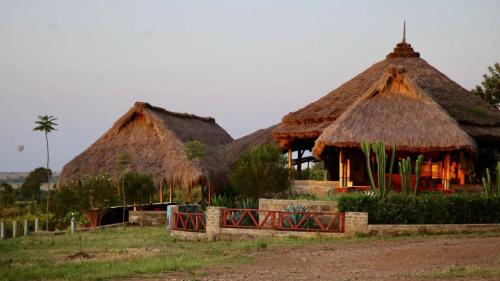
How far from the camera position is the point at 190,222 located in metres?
24.1

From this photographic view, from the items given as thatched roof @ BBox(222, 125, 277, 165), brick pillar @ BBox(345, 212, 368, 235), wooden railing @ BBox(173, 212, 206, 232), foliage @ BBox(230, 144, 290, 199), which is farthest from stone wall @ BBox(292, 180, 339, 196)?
thatched roof @ BBox(222, 125, 277, 165)

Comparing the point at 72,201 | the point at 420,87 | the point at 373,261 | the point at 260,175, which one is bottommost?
the point at 373,261

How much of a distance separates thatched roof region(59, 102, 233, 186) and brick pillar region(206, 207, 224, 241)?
29.4 feet

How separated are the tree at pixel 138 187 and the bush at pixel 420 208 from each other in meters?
12.0

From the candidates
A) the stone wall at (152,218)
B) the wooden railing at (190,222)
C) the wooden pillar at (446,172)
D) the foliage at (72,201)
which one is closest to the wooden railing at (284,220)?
the wooden railing at (190,222)

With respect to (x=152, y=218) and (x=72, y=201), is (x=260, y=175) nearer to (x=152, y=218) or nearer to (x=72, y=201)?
(x=152, y=218)

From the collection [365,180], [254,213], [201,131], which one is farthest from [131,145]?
[254,213]

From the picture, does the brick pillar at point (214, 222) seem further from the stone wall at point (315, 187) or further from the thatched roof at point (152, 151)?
the thatched roof at point (152, 151)

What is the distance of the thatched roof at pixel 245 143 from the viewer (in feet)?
120

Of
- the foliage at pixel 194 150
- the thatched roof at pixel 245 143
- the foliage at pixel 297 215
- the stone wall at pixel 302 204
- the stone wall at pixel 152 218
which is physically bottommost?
the stone wall at pixel 152 218

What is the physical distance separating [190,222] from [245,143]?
45.3ft

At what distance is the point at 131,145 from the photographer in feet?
118

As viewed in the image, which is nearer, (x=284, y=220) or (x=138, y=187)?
(x=284, y=220)

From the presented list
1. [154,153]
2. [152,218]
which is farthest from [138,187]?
[154,153]
